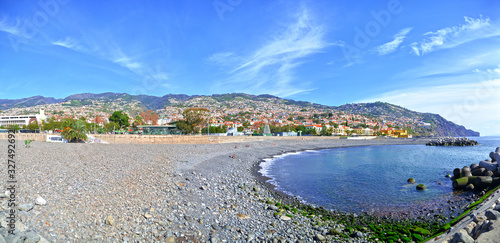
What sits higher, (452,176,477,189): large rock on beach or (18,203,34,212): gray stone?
(18,203,34,212): gray stone

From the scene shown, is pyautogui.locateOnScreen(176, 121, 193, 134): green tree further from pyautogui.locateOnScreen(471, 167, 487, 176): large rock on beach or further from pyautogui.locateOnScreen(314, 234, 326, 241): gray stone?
pyautogui.locateOnScreen(314, 234, 326, 241): gray stone

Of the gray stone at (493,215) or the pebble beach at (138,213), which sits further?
the gray stone at (493,215)

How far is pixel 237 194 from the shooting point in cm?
1119

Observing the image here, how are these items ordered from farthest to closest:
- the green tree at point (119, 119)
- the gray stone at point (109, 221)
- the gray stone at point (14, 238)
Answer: the green tree at point (119, 119)
the gray stone at point (109, 221)
the gray stone at point (14, 238)

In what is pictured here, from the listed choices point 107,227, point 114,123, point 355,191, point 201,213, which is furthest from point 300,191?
point 114,123

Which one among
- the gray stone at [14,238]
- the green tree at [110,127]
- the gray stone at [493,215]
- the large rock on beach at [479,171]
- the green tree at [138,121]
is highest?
the green tree at [138,121]

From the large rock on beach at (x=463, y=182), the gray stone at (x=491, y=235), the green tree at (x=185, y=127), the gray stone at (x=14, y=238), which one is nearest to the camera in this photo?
the gray stone at (x=14, y=238)

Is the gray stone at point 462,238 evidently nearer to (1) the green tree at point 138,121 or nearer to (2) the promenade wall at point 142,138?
(2) the promenade wall at point 142,138

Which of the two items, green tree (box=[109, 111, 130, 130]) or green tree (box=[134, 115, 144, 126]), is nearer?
green tree (box=[109, 111, 130, 130])

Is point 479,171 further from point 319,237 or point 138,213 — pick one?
point 138,213

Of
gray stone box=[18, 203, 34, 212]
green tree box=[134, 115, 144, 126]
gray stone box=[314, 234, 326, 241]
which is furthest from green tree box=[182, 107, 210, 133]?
gray stone box=[314, 234, 326, 241]

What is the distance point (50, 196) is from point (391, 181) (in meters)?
19.3

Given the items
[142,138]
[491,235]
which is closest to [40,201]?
[491,235]

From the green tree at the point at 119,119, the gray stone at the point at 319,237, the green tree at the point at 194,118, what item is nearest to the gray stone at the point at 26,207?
the gray stone at the point at 319,237
